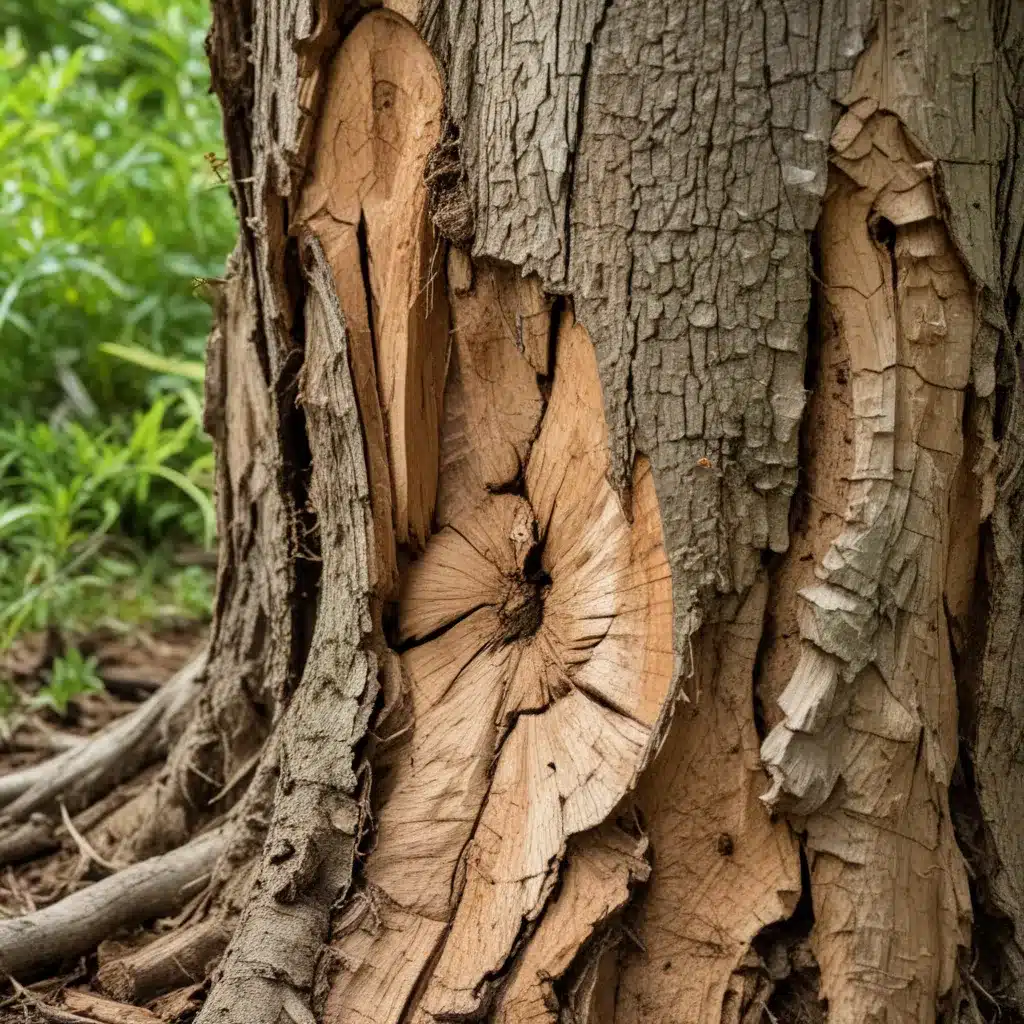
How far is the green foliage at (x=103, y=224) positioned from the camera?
3.75 m

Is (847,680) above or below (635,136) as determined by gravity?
below

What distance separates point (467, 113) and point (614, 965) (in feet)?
4.44

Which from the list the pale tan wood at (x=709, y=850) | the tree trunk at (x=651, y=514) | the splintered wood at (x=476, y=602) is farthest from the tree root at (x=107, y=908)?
the pale tan wood at (x=709, y=850)

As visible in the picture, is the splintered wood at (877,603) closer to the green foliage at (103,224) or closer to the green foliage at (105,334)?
the green foliage at (105,334)

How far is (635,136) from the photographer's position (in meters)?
1.57

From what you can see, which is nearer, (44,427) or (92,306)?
(44,427)

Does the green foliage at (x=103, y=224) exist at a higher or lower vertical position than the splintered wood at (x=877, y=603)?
higher

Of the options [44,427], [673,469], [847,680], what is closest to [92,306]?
[44,427]

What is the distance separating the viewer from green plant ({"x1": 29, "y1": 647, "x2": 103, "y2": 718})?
3070 mm

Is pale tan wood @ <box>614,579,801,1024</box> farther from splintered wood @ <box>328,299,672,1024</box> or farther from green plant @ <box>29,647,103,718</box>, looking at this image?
green plant @ <box>29,647,103,718</box>

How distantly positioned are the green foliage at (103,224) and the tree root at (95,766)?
1478 millimetres

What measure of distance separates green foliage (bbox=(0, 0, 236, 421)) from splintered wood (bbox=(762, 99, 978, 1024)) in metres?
2.62

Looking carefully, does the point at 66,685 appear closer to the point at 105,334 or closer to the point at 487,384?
the point at 105,334

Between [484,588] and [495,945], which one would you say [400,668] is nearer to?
[484,588]
